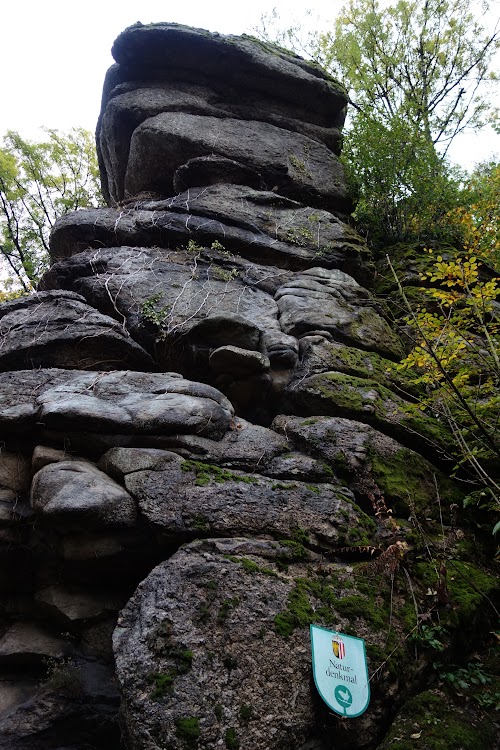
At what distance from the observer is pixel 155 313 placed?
665 centimetres

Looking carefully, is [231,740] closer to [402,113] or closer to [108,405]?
[108,405]

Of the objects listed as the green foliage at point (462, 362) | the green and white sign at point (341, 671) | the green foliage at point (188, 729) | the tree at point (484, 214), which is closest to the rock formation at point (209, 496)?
the green foliage at point (188, 729)

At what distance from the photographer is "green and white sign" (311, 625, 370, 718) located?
3.30 meters

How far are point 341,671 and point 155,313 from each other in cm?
454

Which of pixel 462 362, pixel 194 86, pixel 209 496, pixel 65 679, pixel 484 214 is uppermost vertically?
pixel 194 86

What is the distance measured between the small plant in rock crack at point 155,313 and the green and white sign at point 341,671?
4.01m

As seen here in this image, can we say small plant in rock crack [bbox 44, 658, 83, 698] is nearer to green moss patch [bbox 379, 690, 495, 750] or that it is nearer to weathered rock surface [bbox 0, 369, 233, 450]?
weathered rock surface [bbox 0, 369, 233, 450]

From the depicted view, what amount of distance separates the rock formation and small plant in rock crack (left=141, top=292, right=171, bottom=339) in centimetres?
2

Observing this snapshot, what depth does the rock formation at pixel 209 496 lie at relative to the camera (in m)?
3.46

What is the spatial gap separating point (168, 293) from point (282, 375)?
1.99 metres

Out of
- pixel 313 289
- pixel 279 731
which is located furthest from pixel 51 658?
pixel 313 289

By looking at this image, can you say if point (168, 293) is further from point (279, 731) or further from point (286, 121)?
point (286, 121)

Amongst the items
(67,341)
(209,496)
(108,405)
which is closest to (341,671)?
(209,496)

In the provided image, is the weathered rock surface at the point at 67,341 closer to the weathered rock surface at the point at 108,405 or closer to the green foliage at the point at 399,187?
the weathered rock surface at the point at 108,405
